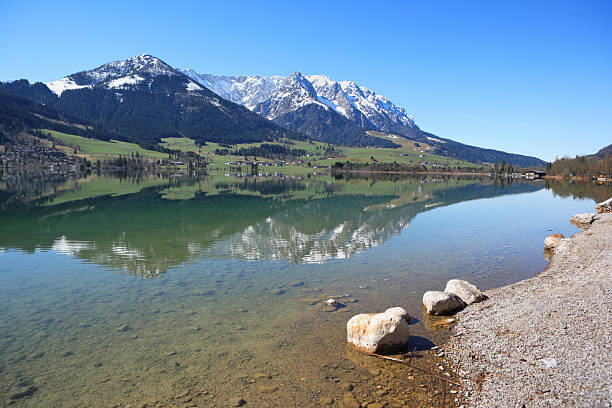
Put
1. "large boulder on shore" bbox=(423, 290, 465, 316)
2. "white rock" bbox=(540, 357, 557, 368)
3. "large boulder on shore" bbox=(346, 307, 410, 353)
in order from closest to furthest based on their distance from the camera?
"white rock" bbox=(540, 357, 557, 368) → "large boulder on shore" bbox=(346, 307, 410, 353) → "large boulder on shore" bbox=(423, 290, 465, 316)

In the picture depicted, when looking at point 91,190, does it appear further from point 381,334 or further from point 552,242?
point 552,242

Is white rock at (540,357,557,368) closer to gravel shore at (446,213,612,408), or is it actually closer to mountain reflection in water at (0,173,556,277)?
gravel shore at (446,213,612,408)

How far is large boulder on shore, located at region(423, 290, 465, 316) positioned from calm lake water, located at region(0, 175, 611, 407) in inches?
33.0

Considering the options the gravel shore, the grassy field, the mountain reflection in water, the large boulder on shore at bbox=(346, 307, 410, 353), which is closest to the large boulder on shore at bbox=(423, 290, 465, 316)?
the gravel shore

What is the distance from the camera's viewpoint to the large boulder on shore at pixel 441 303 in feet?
61.9

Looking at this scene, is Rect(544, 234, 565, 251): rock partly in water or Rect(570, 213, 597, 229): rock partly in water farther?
Rect(570, 213, 597, 229): rock partly in water

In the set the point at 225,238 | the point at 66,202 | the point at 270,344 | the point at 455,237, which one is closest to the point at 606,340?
the point at 270,344

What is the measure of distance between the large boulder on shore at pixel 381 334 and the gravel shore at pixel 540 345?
2.08 metres

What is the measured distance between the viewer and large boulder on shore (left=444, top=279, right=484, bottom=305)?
66.1 ft

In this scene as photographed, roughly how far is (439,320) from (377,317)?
16.2 feet

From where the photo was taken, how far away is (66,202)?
72.4 meters

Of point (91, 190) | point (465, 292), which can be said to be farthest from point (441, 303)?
point (91, 190)

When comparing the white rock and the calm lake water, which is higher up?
the white rock

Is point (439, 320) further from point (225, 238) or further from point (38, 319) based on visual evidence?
point (225, 238)
